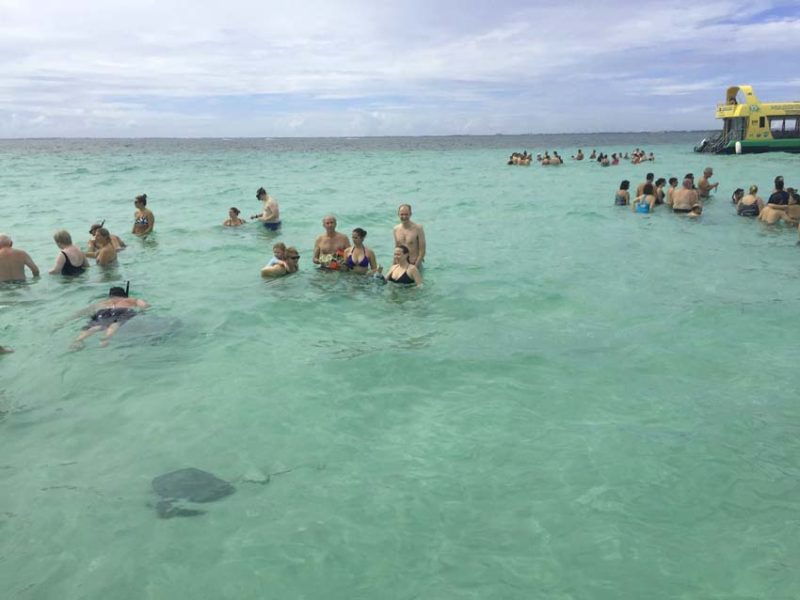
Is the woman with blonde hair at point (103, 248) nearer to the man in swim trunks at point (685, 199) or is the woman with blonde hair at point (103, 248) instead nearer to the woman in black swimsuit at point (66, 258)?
the woman in black swimsuit at point (66, 258)

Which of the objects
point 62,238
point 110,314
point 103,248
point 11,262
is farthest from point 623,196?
point 11,262

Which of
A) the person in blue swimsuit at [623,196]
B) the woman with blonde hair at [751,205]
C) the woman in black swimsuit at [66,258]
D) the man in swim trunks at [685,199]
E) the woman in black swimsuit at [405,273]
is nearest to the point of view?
the woman in black swimsuit at [405,273]

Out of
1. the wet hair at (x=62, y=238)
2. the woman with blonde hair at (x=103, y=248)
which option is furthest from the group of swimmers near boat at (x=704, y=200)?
the wet hair at (x=62, y=238)

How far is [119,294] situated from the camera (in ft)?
25.7

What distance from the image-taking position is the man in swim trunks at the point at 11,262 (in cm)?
949

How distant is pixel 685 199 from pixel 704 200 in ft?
12.6

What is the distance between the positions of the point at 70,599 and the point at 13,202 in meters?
22.9

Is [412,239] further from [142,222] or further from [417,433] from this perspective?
[142,222]

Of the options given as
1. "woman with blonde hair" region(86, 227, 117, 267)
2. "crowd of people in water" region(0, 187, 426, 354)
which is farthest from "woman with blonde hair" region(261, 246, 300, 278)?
"woman with blonde hair" region(86, 227, 117, 267)

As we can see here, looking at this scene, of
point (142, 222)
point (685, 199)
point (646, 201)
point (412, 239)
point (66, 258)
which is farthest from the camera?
point (646, 201)

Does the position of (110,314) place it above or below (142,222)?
below

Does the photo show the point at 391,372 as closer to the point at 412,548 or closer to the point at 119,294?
Answer: the point at 412,548

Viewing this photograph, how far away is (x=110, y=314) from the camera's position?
7.40 m

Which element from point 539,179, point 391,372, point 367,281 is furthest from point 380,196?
point 391,372
